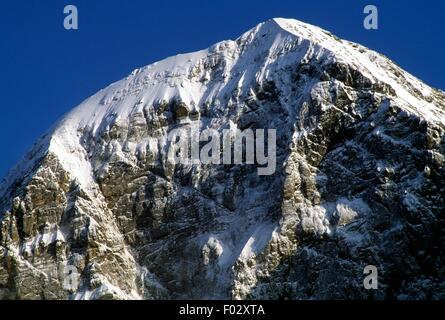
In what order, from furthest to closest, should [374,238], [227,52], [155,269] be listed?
[227,52] → [155,269] → [374,238]

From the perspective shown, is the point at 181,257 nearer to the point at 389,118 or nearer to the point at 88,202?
the point at 88,202

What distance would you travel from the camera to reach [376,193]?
147375mm

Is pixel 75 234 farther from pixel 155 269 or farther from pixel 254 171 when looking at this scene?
pixel 254 171

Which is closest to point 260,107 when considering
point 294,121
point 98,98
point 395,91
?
point 294,121

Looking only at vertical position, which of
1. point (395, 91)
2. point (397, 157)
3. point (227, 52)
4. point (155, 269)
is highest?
point (227, 52)

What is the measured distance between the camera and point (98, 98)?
178000mm

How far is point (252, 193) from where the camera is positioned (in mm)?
154375

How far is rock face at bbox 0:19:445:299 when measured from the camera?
14375cm

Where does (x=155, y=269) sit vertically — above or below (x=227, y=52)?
below

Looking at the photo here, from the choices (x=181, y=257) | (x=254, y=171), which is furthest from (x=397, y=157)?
Answer: (x=181, y=257)

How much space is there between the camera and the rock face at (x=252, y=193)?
144 metres

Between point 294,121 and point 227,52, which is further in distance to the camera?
point 227,52

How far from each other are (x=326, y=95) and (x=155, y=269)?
2921 centimetres

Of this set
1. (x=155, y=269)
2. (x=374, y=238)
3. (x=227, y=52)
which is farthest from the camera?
(x=227, y=52)
